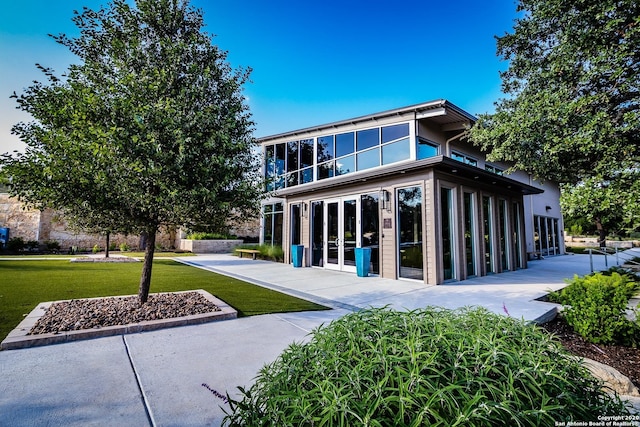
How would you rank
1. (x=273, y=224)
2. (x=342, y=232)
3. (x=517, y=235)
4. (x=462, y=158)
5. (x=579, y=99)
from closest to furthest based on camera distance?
(x=579, y=99), (x=342, y=232), (x=517, y=235), (x=462, y=158), (x=273, y=224)

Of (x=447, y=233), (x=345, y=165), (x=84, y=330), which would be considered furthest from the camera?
(x=345, y=165)

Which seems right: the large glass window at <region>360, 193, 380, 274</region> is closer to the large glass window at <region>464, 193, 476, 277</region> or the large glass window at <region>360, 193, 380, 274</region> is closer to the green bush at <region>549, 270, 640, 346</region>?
the large glass window at <region>464, 193, 476, 277</region>

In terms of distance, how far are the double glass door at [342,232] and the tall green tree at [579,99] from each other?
4.20 meters

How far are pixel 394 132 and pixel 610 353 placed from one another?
26.1ft

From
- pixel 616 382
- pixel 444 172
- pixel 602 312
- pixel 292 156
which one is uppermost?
pixel 292 156

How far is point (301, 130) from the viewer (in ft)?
43.4

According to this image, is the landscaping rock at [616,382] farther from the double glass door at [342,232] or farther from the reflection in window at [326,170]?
the reflection in window at [326,170]

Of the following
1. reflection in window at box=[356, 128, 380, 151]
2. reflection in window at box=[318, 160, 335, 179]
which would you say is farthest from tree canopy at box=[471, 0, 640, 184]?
reflection in window at box=[318, 160, 335, 179]

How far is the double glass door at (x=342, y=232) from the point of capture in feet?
31.5

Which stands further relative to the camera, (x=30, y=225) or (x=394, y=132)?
(x=30, y=225)

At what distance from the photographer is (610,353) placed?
11.1 ft

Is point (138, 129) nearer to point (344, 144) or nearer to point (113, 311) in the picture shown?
point (113, 311)

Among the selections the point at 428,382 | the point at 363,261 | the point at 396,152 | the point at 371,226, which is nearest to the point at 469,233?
the point at 371,226

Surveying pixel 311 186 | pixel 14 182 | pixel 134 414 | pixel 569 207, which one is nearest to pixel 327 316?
pixel 134 414
